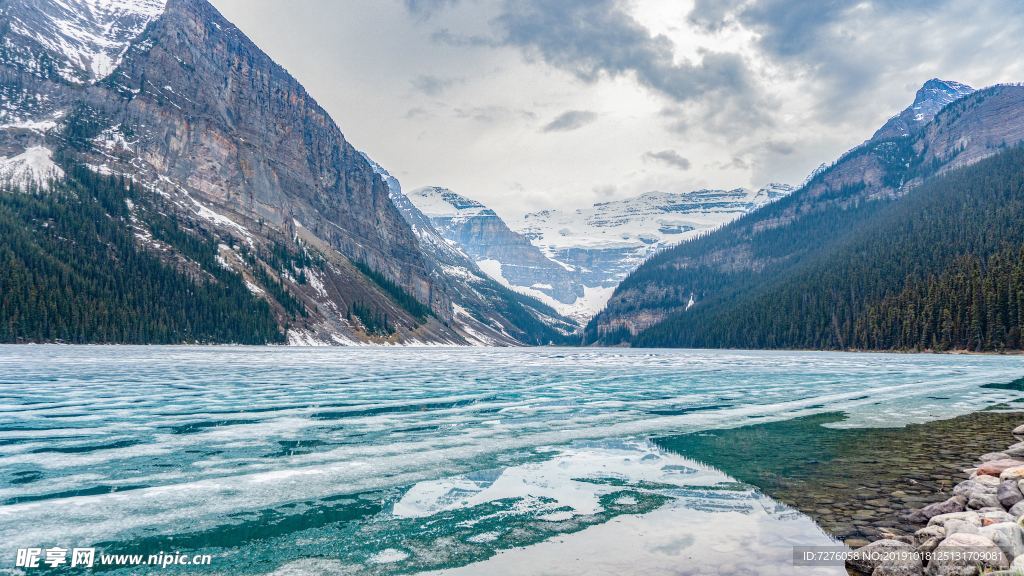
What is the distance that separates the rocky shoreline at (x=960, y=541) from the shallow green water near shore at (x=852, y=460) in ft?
2.70

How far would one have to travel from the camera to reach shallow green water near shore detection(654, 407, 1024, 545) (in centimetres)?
1199

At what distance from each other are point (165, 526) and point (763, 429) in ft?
66.5

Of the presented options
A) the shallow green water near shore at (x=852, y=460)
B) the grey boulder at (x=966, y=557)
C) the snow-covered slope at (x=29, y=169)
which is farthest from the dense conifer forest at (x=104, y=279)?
the grey boulder at (x=966, y=557)

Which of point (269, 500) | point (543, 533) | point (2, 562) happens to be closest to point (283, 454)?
point (269, 500)

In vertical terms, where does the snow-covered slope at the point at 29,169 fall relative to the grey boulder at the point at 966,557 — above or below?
above

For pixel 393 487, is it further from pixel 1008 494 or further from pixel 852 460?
pixel 852 460

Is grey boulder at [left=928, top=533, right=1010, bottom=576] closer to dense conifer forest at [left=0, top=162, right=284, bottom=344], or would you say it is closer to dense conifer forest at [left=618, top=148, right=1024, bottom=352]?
dense conifer forest at [left=618, top=148, right=1024, bottom=352]

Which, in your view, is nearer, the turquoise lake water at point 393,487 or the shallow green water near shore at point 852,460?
the turquoise lake water at point 393,487

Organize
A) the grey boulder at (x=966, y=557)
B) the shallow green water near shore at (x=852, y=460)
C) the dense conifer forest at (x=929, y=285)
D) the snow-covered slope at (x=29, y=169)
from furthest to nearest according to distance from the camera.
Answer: the snow-covered slope at (x=29, y=169)
the dense conifer forest at (x=929, y=285)
the shallow green water near shore at (x=852, y=460)
the grey boulder at (x=966, y=557)

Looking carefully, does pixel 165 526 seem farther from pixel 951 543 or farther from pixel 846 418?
pixel 846 418

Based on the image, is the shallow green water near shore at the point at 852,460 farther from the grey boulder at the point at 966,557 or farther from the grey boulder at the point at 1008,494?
the grey boulder at the point at 966,557

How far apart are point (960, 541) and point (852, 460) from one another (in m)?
8.92

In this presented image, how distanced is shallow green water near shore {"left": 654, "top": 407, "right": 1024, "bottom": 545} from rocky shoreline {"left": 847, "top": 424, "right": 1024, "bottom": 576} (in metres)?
0.82

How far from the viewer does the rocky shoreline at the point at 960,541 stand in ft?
26.1
